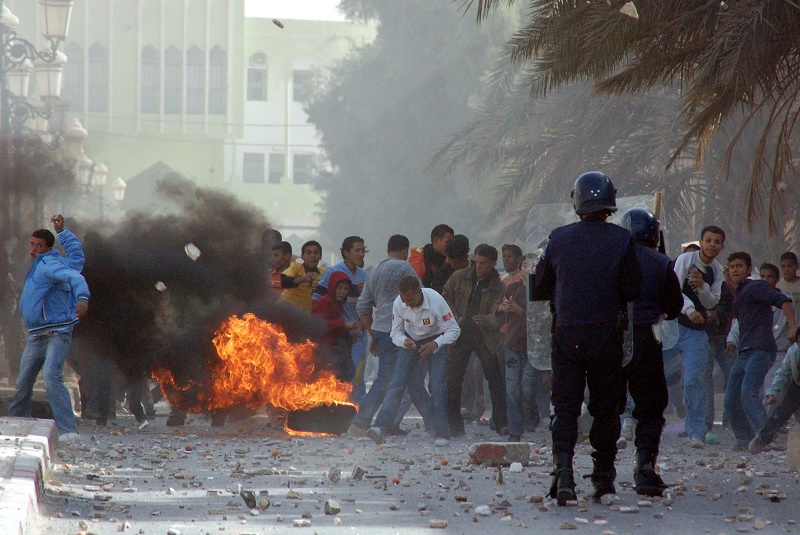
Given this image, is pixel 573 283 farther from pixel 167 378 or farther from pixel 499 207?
pixel 499 207

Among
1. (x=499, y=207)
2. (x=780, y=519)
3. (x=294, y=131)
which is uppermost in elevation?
(x=294, y=131)

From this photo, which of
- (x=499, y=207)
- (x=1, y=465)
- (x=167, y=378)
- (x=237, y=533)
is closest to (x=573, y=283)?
(x=237, y=533)

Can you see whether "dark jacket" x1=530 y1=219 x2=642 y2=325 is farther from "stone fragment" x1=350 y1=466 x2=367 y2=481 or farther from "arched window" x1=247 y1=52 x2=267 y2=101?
"arched window" x1=247 y1=52 x2=267 y2=101

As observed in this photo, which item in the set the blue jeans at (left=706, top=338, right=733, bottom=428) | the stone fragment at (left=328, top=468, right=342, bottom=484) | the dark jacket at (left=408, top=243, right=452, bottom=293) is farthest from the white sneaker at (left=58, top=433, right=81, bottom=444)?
the blue jeans at (left=706, top=338, right=733, bottom=428)

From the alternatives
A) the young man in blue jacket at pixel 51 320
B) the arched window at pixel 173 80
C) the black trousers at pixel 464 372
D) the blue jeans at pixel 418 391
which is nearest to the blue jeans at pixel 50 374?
the young man in blue jacket at pixel 51 320

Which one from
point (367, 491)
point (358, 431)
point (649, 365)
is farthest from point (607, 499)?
point (358, 431)

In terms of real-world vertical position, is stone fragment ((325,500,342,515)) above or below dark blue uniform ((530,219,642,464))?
below

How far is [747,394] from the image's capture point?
968 centimetres

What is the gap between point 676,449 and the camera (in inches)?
369

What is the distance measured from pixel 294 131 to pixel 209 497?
219ft

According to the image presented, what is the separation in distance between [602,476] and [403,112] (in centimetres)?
3228

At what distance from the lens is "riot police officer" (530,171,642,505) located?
20.8 feet

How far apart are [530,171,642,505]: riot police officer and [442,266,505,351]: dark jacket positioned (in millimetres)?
4087

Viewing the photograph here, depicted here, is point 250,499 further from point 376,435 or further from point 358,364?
point 358,364
